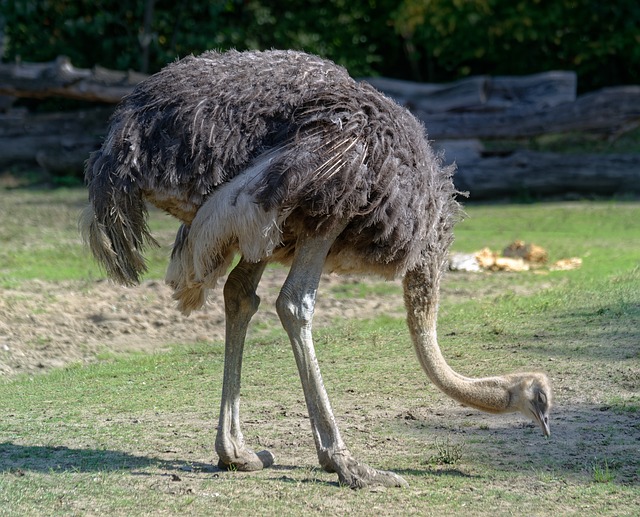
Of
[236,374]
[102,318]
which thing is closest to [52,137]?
[102,318]

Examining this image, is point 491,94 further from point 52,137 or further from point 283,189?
point 283,189

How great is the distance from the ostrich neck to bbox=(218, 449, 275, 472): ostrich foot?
0.78m

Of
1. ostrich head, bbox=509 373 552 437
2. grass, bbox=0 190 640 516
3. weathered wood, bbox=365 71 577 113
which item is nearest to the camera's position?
grass, bbox=0 190 640 516

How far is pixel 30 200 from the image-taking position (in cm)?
1314

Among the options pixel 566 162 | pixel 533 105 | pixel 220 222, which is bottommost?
pixel 220 222

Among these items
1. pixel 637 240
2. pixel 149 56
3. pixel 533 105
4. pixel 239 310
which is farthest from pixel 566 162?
pixel 239 310

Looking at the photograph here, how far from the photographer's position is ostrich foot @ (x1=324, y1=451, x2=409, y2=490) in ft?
12.9

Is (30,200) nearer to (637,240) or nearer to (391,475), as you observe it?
(637,240)

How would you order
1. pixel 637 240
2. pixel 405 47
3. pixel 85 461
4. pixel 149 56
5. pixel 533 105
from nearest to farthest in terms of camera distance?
pixel 85 461 → pixel 637 240 → pixel 533 105 → pixel 149 56 → pixel 405 47

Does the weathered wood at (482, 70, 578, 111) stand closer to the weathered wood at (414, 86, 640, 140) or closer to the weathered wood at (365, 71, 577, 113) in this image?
the weathered wood at (365, 71, 577, 113)

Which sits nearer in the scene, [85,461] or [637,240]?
[85,461]

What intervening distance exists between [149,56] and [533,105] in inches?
248

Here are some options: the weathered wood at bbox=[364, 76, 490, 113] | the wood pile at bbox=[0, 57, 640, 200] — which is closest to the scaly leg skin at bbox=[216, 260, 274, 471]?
the wood pile at bbox=[0, 57, 640, 200]

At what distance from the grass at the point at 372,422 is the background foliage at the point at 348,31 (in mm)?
9144
